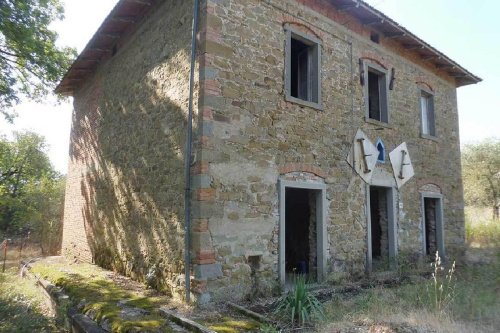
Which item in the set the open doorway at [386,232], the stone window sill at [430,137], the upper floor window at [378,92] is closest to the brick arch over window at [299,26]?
the upper floor window at [378,92]

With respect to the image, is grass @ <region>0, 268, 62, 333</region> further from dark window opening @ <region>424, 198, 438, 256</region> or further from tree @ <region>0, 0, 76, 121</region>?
dark window opening @ <region>424, 198, 438, 256</region>

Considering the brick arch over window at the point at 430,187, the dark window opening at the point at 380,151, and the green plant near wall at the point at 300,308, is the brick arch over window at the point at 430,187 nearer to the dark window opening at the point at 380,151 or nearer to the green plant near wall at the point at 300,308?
the dark window opening at the point at 380,151

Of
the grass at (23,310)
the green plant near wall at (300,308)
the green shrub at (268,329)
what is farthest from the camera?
the grass at (23,310)

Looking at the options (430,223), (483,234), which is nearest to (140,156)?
(430,223)

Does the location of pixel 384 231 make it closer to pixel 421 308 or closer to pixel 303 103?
pixel 421 308

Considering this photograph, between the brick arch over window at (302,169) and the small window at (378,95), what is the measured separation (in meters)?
3.22

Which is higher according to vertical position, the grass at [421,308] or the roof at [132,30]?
the roof at [132,30]

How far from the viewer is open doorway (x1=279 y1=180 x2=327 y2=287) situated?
6.64 metres

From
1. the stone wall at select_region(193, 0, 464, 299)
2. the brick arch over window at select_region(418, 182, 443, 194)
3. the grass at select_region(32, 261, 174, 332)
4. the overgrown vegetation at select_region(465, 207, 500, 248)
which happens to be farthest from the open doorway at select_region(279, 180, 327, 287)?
the overgrown vegetation at select_region(465, 207, 500, 248)

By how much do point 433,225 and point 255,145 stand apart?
7540mm

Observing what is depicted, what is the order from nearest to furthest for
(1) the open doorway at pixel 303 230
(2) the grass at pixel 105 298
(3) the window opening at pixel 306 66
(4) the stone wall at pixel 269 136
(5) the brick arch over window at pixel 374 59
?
(2) the grass at pixel 105 298 → (4) the stone wall at pixel 269 136 → (1) the open doorway at pixel 303 230 → (3) the window opening at pixel 306 66 → (5) the brick arch over window at pixel 374 59

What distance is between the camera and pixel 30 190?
59.0ft

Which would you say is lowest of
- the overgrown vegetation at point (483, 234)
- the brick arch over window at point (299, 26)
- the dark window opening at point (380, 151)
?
the overgrown vegetation at point (483, 234)

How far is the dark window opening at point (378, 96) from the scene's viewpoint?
31.1 ft
